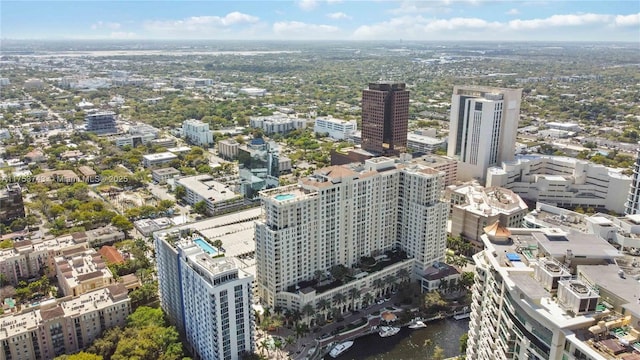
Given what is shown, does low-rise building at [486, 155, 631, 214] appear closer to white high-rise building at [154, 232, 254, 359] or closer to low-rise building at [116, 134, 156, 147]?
white high-rise building at [154, 232, 254, 359]

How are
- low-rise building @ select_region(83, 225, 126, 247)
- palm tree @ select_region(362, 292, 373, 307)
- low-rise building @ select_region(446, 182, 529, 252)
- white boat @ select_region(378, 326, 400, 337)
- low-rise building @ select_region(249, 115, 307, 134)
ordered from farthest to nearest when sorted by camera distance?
low-rise building @ select_region(249, 115, 307, 134) → low-rise building @ select_region(83, 225, 126, 247) → low-rise building @ select_region(446, 182, 529, 252) → palm tree @ select_region(362, 292, 373, 307) → white boat @ select_region(378, 326, 400, 337)

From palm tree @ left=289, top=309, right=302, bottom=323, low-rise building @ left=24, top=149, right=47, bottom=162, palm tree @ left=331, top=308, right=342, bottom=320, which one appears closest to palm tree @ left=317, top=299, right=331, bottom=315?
palm tree @ left=331, top=308, right=342, bottom=320

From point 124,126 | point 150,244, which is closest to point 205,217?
point 150,244

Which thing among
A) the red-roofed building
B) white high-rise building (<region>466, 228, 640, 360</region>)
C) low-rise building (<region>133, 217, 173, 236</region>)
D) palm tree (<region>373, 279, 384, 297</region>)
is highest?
white high-rise building (<region>466, 228, 640, 360</region>)

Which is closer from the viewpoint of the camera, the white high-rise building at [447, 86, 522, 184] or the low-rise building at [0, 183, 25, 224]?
the low-rise building at [0, 183, 25, 224]

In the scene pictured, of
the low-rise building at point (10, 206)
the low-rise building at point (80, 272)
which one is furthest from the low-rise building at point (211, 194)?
the low-rise building at point (10, 206)

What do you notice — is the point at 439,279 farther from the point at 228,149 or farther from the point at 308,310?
the point at 228,149

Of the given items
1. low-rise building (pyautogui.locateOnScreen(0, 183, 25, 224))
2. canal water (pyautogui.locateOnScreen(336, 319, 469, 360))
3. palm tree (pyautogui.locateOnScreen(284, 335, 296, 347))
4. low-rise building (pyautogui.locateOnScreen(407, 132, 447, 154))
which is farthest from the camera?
low-rise building (pyautogui.locateOnScreen(407, 132, 447, 154))
